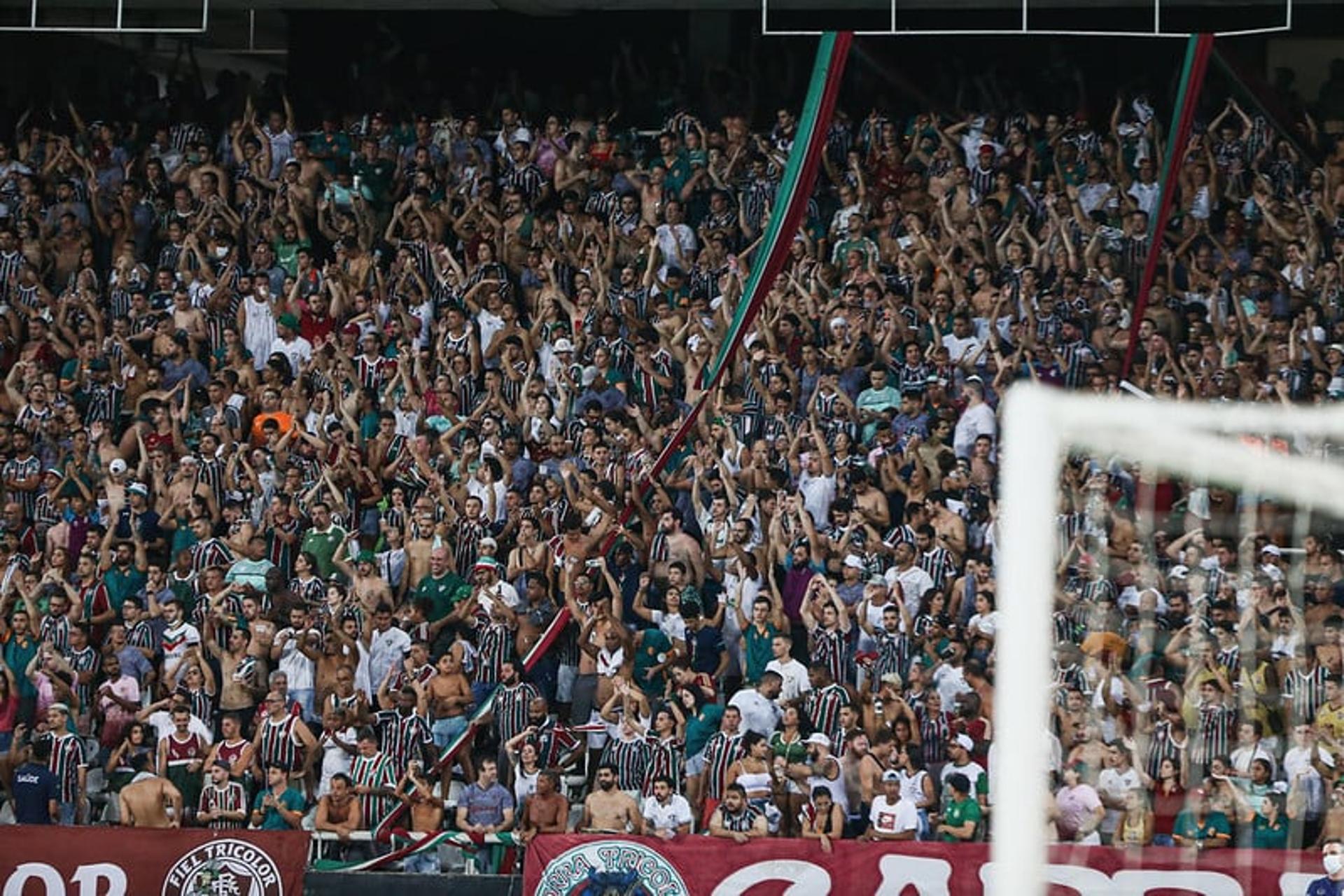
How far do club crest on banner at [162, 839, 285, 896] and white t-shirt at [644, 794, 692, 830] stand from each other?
233 centimetres

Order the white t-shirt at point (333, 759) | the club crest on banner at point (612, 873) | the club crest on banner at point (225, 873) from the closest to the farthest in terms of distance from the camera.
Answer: the club crest on banner at point (612, 873) < the club crest on banner at point (225, 873) < the white t-shirt at point (333, 759)

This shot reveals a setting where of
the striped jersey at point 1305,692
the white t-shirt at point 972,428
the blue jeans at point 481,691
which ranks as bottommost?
the blue jeans at point 481,691

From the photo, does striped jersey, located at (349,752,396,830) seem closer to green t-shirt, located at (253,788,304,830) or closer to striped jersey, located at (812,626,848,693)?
green t-shirt, located at (253,788,304,830)

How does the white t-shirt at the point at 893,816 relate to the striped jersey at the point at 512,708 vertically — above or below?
below

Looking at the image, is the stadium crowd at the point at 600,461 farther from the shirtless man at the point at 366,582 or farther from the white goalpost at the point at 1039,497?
the white goalpost at the point at 1039,497

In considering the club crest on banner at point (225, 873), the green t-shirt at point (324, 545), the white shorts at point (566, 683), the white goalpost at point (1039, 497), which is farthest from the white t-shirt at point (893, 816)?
the white goalpost at point (1039, 497)

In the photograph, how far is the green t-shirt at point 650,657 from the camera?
46.9ft

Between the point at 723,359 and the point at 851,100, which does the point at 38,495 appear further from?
the point at 851,100

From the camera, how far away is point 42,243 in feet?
63.1

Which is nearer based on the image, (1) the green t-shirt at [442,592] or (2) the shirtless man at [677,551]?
(2) the shirtless man at [677,551]

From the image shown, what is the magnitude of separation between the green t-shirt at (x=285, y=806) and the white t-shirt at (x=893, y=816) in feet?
12.4

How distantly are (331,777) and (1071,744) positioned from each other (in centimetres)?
647

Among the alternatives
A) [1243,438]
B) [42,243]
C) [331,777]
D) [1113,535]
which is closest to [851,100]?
[42,243]

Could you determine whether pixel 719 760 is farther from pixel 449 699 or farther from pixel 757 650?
pixel 449 699
